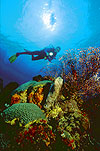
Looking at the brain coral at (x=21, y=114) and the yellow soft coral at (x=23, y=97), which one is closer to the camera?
the brain coral at (x=21, y=114)

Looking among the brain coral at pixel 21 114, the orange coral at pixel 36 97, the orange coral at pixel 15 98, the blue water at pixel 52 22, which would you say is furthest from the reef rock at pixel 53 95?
the blue water at pixel 52 22

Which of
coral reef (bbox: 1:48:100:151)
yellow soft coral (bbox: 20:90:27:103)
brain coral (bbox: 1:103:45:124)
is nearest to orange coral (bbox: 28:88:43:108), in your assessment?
coral reef (bbox: 1:48:100:151)

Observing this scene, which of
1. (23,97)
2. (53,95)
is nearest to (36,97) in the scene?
(23,97)

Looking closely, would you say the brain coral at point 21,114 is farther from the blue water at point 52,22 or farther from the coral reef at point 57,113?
the blue water at point 52,22

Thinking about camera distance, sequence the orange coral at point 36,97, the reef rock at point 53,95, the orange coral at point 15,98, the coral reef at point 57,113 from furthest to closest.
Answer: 1. the orange coral at point 15,98
2. the orange coral at point 36,97
3. the reef rock at point 53,95
4. the coral reef at point 57,113

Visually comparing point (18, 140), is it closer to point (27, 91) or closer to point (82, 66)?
point (27, 91)

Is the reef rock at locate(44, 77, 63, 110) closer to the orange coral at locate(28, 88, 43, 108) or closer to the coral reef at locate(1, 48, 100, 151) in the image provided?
the coral reef at locate(1, 48, 100, 151)

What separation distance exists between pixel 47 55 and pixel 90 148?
8.35 m

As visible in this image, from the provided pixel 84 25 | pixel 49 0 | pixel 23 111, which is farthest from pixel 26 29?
pixel 23 111

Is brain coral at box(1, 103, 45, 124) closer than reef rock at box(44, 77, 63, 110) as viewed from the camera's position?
Yes

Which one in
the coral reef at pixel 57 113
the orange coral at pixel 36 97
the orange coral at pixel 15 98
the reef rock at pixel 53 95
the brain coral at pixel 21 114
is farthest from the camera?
the orange coral at pixel 15 98

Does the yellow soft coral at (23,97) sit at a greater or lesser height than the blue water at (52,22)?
lesser

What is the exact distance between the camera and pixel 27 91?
15.0 ft

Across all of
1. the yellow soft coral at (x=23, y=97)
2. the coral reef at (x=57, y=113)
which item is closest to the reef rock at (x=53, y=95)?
the coral reef at (x=57, y=113)
